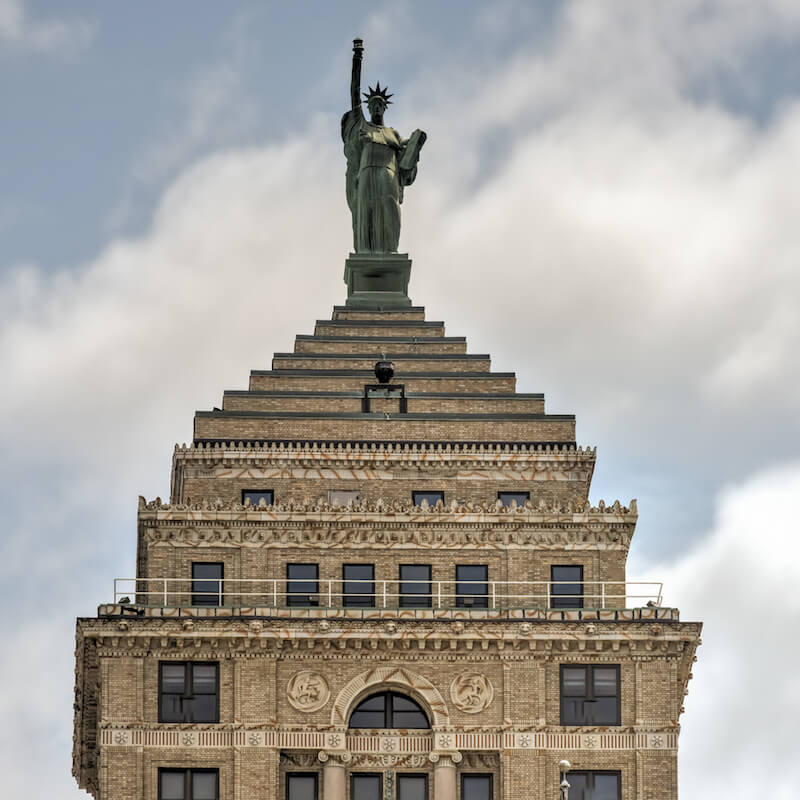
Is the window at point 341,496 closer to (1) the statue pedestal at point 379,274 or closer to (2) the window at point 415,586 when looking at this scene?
(2) the window at point 415,586

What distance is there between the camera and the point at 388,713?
13812 centimetres

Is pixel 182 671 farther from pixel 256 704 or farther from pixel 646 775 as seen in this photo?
pixel 646 775

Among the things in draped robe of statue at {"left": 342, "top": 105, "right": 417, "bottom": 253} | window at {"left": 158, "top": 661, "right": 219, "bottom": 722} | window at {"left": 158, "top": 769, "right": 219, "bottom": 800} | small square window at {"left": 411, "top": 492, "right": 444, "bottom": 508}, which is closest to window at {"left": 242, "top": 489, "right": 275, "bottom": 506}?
small square window at {"left": 411, "top": 492, "right": 444, "bottom": 508}

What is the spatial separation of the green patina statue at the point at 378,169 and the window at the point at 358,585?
29.1 meters

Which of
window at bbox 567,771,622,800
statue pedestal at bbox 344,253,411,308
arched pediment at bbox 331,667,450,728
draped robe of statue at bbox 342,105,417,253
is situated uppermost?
draped robe of statue at bbox 342,105,417,253

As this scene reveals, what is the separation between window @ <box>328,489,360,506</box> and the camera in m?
148

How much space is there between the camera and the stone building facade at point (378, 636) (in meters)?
137

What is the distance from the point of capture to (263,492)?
14812cm

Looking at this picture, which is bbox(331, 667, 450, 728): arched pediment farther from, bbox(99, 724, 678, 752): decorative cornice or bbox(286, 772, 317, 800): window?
bbox(286, 772, 317, 800): window

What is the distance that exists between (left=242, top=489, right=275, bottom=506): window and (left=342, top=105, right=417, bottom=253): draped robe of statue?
24.3 meters

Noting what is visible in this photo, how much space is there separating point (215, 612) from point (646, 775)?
19318mm

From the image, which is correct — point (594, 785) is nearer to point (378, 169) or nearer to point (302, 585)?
point (302, 585)

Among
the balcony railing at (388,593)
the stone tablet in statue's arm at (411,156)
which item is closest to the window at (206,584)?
the balcony railing at (388,593)

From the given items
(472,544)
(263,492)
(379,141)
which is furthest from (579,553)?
(379,141)
